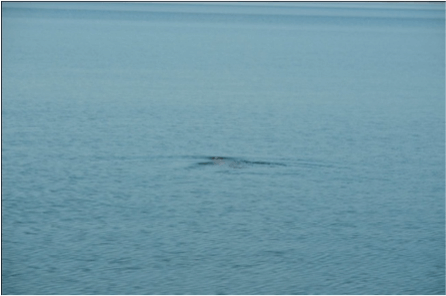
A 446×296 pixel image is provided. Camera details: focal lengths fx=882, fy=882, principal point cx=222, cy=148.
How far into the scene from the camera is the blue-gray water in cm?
700

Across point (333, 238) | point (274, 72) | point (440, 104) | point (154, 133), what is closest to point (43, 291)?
point (333, 238)

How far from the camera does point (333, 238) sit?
7.89 m

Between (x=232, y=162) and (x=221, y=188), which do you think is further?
(x=232, y=162)

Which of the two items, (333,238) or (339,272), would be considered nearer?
(339,272)

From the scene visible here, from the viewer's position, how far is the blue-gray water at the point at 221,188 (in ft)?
23.0

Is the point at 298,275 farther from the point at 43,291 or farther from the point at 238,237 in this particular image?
the point at 43,291

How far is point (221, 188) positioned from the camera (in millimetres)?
9625

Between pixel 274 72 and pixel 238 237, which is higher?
pixel 238 237

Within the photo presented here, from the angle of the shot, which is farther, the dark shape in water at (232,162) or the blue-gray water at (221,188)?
the dark shape in water at (232,162)

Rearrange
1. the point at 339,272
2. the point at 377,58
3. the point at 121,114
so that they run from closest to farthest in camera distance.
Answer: the point at 339,272, the point at 121,114, the point at 377,58

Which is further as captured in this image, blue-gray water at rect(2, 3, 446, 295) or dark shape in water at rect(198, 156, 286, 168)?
dark shape in water at rect(198, 156, 286, 168)

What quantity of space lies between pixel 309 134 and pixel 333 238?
5.13 metres

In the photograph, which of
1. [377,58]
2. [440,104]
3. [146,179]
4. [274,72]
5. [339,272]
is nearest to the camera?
[339,272]

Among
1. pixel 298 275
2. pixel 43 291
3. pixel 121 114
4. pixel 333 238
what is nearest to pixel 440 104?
pixel 121 114
